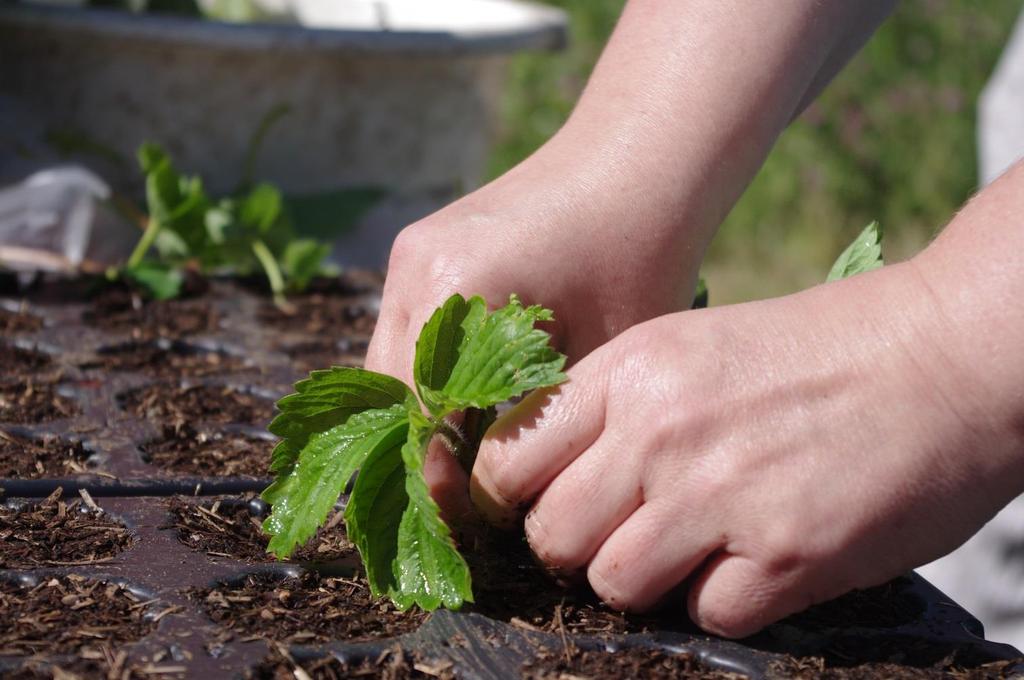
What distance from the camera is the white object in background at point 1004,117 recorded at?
2.15 m

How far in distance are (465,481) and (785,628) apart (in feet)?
1.03

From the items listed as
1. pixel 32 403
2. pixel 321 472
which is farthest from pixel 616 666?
pixel 32 403

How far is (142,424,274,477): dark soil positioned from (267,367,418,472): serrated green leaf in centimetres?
22

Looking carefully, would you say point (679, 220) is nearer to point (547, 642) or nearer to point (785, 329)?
point (785, 329)

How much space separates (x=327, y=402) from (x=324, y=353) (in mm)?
661

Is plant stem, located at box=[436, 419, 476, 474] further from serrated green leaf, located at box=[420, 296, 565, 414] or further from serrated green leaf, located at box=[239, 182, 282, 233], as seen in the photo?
serrated green leaf, located at box=[239, 182, 282, 233]

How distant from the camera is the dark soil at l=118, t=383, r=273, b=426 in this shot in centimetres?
144

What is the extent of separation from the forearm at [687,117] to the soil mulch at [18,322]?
2.92ft

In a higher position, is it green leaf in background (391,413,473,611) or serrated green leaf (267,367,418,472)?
serrated green leaf (267,367,418,472)

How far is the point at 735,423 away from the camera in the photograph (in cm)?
92

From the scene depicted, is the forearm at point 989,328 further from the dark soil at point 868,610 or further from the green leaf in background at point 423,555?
the green leaf in background at point 423,555

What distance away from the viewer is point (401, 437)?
1016 millimetres

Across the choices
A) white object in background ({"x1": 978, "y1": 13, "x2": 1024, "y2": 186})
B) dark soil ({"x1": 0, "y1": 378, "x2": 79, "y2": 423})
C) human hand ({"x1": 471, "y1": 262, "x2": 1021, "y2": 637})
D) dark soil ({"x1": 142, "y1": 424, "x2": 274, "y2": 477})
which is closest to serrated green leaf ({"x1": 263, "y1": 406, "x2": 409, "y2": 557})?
human hand ({"x1": 471, "y1": 262, "x2": 1021, "y2": 637})

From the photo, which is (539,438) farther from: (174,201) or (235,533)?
(174,201)
